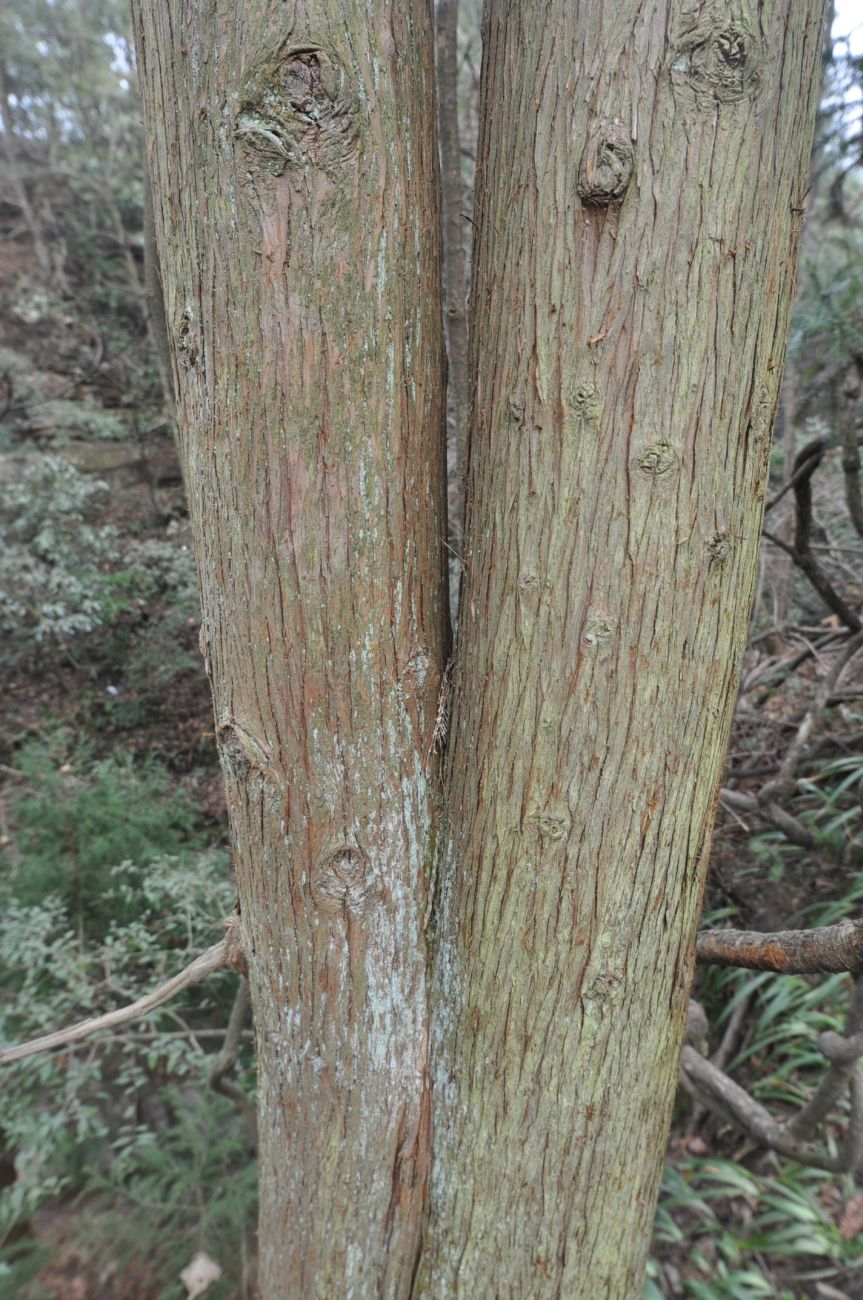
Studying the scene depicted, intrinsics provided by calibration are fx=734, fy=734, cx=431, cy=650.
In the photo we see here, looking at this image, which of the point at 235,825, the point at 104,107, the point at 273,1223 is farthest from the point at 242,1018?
the point at 104,107

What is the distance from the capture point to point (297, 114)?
897 millimetres

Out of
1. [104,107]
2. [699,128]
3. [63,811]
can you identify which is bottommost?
[63,811]

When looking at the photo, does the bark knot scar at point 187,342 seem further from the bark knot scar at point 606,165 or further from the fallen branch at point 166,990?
the fallen branch at point 166,990

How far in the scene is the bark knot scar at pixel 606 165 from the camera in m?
0.89

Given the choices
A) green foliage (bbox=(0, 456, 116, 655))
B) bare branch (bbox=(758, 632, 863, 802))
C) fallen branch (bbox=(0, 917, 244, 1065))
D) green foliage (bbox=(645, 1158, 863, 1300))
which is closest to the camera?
fallen branch (bbox=(0, 917, 244, 1065))

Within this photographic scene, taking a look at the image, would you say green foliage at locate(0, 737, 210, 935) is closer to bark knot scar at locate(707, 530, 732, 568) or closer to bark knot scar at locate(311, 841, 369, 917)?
bark knot scar at locate(311, 841, 369, 917)

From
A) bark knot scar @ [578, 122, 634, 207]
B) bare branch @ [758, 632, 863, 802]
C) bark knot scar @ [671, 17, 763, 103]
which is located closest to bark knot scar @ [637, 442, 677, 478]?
bark knot scar @ [578, 122, 634, 207]

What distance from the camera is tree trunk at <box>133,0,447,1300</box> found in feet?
3.01

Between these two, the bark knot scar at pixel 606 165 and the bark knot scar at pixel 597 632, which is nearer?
the bark knot scar at pixel 606 165

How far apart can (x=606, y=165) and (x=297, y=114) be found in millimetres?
383

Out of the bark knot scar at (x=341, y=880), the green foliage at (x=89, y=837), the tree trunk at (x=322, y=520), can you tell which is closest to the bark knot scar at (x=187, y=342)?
the tree trunk at (x=322, y=520)

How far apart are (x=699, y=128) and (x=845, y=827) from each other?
296cm

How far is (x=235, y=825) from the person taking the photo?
1.20m

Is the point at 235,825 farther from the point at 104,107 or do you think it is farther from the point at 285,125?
the point at 104,107
